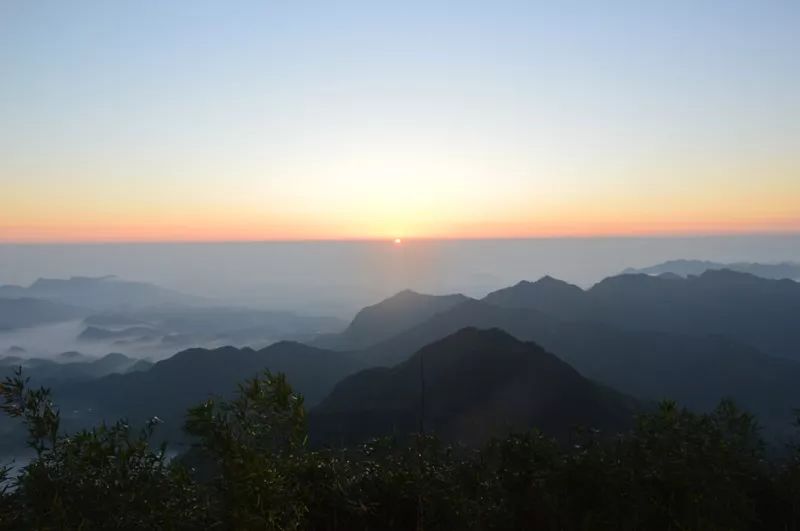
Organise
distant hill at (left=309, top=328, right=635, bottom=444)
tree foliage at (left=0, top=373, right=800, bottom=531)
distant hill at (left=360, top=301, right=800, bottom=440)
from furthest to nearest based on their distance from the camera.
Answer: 1. distant hill at (left=360, top=301, right=800, bottom=440)
2. distant hill at (left=309, top=328, right=635, bottom=444)
3. tree foliage at (left=0, top=373, right=800, bottom=531)

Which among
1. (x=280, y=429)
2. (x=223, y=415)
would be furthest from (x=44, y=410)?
(x=280, y=429)

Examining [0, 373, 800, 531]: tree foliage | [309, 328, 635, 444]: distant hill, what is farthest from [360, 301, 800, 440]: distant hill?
[0, 373, 800, 531]: tree foliage

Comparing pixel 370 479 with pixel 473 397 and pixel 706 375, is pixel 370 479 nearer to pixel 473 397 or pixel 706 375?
pixel 473 397

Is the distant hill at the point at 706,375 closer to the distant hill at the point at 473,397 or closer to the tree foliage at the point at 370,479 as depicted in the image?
the distant hill at the point at 473,397

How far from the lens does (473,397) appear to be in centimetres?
12512

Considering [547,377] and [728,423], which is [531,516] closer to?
[728,423]

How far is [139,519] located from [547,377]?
119m

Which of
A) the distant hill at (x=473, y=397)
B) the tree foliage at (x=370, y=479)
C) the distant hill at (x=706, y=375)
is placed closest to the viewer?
the tree foliage at (x=370, y=479)

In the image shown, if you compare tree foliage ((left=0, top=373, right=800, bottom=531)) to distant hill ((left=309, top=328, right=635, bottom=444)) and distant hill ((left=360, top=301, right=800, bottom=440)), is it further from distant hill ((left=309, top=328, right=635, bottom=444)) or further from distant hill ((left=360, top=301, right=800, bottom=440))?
distant hill ((left=360, top=301, right=800, bottom=440))

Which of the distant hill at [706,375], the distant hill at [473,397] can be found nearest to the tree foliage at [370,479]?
the distant hill at [473,397]

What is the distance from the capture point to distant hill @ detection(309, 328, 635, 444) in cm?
10956

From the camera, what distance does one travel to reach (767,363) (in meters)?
179

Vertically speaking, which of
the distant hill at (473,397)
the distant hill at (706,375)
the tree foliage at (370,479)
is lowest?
the distant hill at (706,375)

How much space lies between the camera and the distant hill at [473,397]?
10956cm
